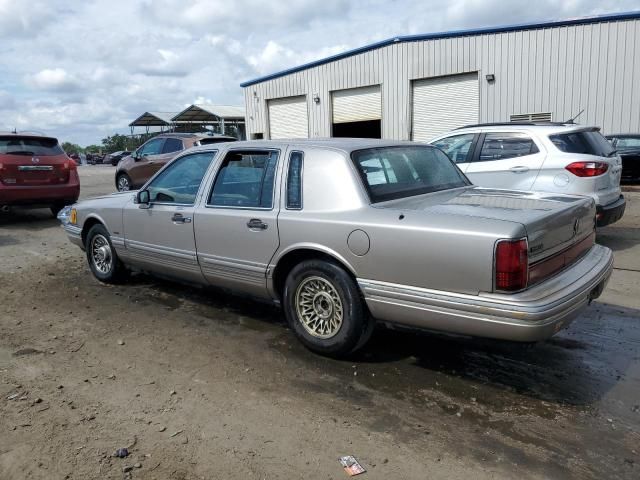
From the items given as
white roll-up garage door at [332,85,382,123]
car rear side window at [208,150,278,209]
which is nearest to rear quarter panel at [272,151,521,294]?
car rear side window at [208,150,278,209]

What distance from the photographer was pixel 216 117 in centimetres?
3938

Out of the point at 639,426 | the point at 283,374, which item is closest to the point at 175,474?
the point at 283,374

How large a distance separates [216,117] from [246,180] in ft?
120

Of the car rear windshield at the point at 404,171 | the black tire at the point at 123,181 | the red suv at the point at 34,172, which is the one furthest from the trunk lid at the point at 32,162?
the car rear windshield at the point at 404,171

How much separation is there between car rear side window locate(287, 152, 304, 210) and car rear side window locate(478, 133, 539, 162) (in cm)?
419

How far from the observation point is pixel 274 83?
24094mm

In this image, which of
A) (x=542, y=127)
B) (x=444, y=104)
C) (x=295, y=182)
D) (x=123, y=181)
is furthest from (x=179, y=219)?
(x=444, y=104)

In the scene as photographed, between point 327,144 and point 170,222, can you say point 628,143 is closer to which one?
point 327,144

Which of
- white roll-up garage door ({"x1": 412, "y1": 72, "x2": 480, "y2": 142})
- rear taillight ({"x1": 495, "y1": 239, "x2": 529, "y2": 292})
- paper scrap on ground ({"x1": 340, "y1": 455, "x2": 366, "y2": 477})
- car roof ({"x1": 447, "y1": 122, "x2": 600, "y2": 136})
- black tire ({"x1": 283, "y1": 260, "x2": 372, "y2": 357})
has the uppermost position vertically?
white roll-up garage door ({"x1": 412, "y1": 72, "x2": 480, "y2": 142})

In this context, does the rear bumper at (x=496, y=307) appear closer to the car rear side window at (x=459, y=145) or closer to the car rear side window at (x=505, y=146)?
the car rear side window at (x=505, y=146)

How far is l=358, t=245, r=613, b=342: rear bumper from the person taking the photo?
3.09 meters

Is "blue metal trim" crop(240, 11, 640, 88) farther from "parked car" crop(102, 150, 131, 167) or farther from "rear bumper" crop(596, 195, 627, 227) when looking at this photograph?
"parked car" crop(102, 150, 131, 167)

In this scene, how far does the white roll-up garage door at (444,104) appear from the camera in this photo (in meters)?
17.8

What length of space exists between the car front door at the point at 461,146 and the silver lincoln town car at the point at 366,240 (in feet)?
9.87
